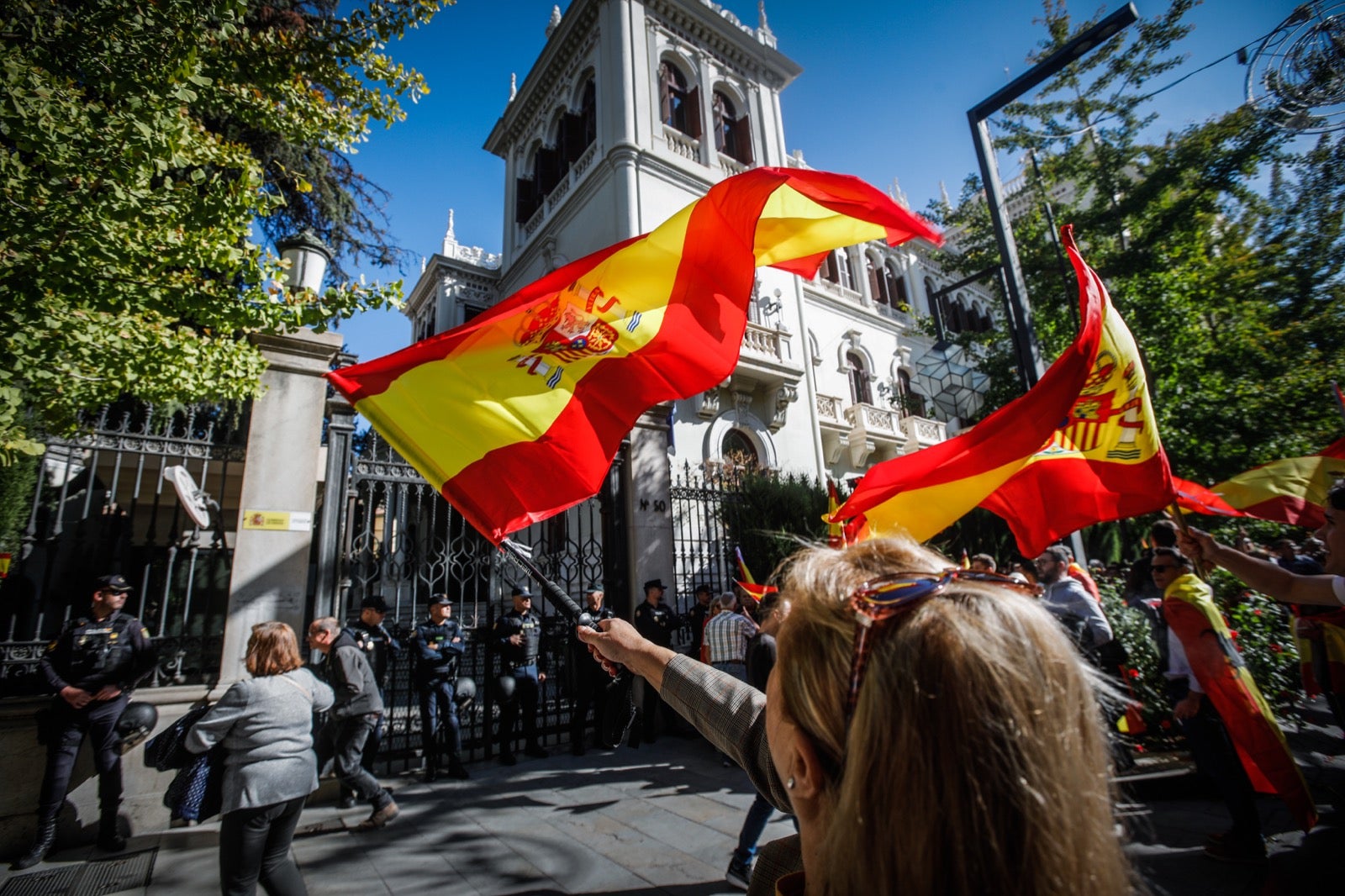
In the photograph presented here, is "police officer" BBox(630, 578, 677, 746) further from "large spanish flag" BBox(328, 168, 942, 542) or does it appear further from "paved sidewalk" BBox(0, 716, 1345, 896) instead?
"large spanish flag" BBox(328, 168, 942, 542)

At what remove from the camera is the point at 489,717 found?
6.88 m

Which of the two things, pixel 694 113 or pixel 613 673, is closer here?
pixel 613 673

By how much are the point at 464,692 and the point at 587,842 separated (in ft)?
9.15

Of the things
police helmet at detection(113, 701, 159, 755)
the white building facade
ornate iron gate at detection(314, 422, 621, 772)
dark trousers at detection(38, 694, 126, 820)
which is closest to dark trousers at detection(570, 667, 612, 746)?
ornate iron gate at detection(314, 422, 621, 772)

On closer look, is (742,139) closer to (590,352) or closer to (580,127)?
(580,127)

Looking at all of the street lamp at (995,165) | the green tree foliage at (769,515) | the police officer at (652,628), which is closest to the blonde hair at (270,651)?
the police officer at (652,628)

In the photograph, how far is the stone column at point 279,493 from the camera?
539 centimetres

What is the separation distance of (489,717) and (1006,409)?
6.25 meters

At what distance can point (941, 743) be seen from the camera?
0.73 m

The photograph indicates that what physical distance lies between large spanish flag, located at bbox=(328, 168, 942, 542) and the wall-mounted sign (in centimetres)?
372

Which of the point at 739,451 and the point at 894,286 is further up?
the point at 894,286

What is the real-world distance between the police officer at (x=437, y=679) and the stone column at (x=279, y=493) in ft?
3.76

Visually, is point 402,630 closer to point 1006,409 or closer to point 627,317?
point 627,317

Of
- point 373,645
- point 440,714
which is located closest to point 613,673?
point 373,645
